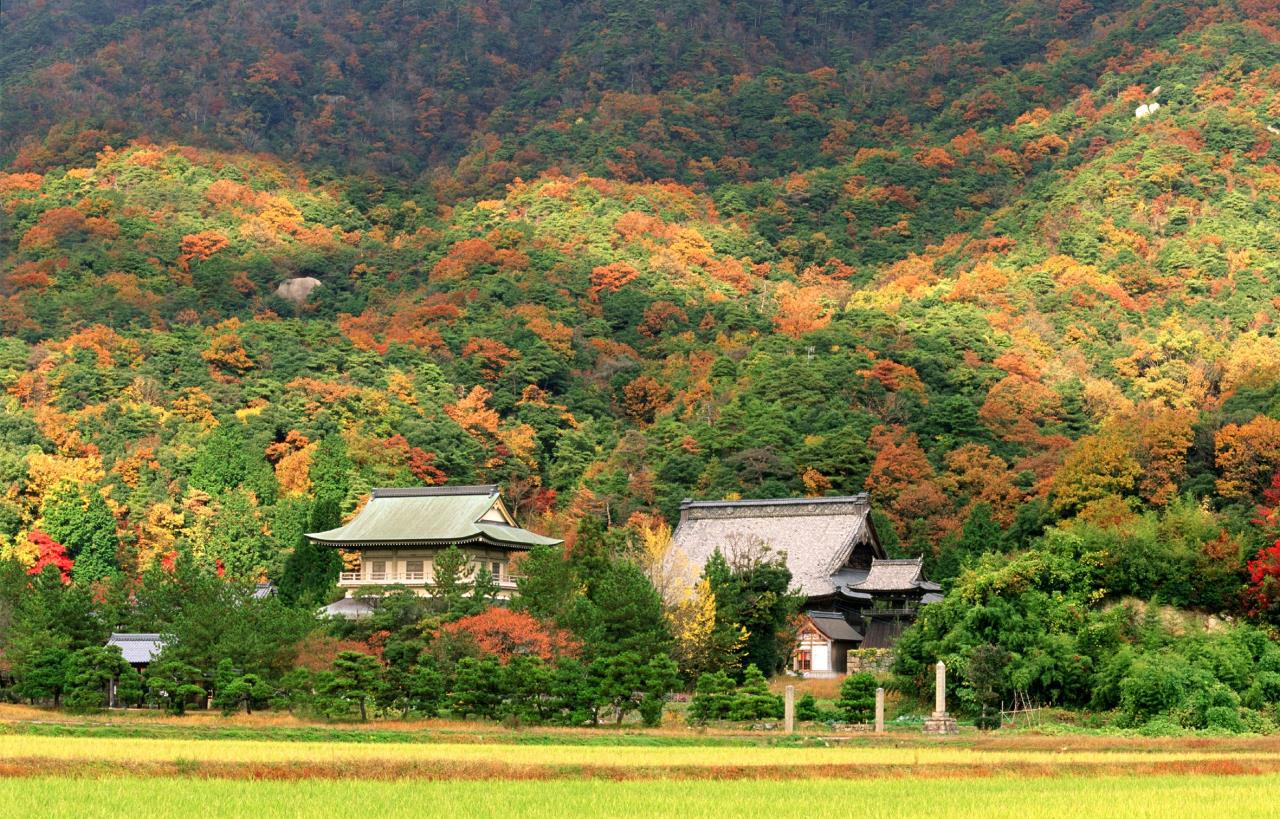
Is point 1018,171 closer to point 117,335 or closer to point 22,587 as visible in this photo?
point 117,335

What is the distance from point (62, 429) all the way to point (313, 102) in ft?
278

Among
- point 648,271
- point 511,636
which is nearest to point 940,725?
point 511,636

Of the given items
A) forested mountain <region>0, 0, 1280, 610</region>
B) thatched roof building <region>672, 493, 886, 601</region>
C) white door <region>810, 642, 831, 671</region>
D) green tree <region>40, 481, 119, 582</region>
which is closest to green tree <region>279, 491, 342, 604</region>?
forested mountain <region>0, 0, 1280, 610</region>

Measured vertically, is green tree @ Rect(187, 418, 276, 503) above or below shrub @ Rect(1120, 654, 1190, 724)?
above

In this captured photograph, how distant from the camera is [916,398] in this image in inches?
3002

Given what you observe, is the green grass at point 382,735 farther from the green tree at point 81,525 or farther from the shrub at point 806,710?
the green tree at point 81,525

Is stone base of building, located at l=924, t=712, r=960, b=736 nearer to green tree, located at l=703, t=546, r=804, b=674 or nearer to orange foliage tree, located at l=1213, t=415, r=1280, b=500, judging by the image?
green tree, located at l=703, t=546, r=804, b=674

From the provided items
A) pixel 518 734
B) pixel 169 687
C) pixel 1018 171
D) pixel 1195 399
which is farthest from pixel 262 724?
pixel 1018 171

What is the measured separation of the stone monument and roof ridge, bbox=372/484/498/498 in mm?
17107

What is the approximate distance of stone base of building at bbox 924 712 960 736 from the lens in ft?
123

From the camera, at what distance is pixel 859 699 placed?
132ft

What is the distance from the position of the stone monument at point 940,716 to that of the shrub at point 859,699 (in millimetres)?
1597

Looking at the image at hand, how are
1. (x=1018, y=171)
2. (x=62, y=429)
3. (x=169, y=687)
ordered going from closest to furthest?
(x=169, y=687) → (x=62, y=429) → (x=1018, y=171)

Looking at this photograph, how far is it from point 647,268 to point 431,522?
55455 mm
